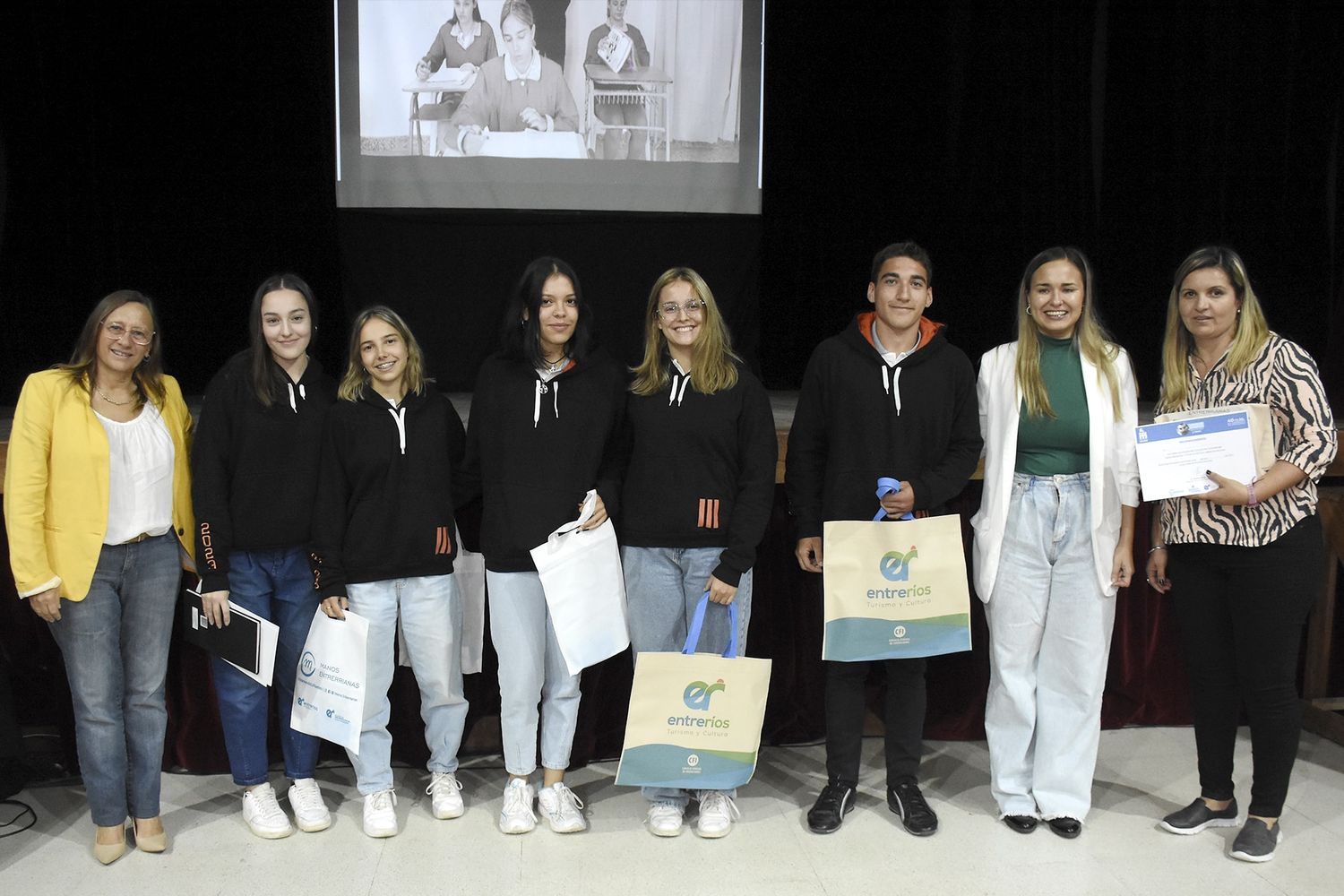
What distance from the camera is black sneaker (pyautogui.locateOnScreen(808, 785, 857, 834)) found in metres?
2.56

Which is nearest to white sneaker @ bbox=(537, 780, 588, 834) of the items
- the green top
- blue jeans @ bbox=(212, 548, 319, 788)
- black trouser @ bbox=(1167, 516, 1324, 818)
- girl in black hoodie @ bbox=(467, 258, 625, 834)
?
girl in black hoodie @ bbox=(467, 258, 625, 834)

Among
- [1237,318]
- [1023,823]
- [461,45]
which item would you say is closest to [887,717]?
[1023,823]

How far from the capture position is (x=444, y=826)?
2619mm

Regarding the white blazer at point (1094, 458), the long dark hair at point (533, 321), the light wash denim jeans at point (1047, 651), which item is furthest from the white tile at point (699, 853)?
the long dark hair at point (533, 321)

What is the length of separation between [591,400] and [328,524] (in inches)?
26.8

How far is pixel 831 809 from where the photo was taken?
8.48 feet

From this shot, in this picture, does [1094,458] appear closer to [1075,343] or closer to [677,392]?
[1075,343]

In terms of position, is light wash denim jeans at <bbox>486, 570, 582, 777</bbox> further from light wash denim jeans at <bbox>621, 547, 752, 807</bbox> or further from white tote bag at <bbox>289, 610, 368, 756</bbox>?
white tote bag at <bbox>289, 610, 368, 756</bbox>

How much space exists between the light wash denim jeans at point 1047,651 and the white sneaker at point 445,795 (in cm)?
136

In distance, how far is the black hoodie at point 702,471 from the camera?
95.0 inches

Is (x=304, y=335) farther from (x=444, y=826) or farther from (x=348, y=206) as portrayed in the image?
(x=348, y=206)

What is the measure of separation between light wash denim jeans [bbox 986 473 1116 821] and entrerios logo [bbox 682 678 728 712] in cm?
72

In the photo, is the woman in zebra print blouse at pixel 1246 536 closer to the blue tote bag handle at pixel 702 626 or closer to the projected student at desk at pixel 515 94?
the blue tote bag handle at pixel 702 626

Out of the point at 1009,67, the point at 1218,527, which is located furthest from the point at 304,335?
the point at 1009,67
